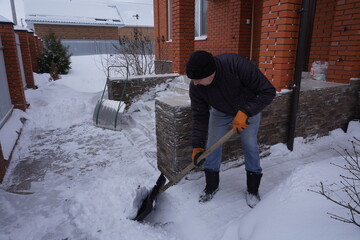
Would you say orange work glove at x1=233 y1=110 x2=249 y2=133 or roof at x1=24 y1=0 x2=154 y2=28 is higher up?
roof at x1=24 y1=0 x2=154 y2=28

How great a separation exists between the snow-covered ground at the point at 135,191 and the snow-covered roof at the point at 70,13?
21260 mm

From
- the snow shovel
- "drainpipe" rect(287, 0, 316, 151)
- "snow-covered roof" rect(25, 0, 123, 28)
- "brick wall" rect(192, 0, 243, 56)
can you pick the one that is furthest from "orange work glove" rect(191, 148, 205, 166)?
"snow-covered roof" rect(25, 0, 123, 28)

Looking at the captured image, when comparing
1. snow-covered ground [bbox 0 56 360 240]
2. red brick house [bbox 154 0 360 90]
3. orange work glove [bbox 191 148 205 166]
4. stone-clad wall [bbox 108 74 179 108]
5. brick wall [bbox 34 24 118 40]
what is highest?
brick wall [bbox 34 24 118 40]

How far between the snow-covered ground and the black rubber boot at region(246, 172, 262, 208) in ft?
0.32

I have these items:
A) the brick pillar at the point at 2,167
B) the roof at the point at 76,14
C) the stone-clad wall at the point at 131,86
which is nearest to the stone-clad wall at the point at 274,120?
the brick pillar at the point at 2,167

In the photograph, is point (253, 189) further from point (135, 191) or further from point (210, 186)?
point (135, 191)

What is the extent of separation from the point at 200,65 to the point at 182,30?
13.9 ft

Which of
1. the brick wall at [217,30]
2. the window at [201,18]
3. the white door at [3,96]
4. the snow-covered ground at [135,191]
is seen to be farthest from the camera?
the window at [201,18]

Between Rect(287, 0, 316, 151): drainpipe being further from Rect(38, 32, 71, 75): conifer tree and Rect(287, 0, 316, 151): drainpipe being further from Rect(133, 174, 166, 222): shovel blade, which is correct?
Rect(38, 32, 71, 75): conifer tree

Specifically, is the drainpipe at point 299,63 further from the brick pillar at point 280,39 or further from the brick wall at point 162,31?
the brick wall at point 162,31

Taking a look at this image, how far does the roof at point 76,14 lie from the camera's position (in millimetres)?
23047

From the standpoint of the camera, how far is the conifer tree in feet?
41.7

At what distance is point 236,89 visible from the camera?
2420 millimetres

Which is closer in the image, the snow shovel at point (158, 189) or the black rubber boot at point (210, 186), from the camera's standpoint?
the snow shovel at point (158, 189)
